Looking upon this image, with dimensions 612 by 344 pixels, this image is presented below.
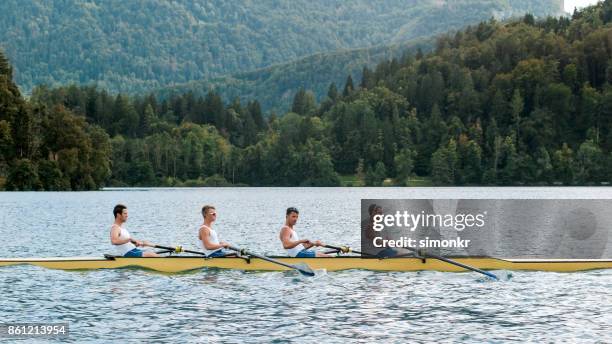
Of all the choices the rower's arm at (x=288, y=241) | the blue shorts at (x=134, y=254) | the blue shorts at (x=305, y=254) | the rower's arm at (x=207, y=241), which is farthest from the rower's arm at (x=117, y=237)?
the blue shorts at (x=305, y=254)

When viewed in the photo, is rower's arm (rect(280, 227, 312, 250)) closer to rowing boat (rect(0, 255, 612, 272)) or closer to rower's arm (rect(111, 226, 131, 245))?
rowing boat (rect(0, 255, 612, 272))

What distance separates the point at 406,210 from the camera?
111 feet

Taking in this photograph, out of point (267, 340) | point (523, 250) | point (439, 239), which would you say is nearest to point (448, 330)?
point (267, 340)

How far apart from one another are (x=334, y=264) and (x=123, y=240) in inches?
318

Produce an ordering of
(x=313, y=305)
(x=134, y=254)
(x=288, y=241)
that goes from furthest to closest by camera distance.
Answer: (x=288, y=241) → (x=134, y=254) → (x=313, y=305)

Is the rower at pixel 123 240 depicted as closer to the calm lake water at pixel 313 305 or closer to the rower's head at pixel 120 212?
the rower's head at pixel 120 212

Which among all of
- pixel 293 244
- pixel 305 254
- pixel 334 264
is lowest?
pixel 334 264

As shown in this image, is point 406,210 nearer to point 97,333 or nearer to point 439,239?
point 439,239

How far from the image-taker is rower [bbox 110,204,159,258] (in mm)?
34219

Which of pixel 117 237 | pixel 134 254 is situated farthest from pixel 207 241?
pixel 117 237

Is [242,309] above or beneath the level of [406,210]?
beneath

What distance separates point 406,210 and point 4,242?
107ft

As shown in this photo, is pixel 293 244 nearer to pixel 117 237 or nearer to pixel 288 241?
pixel 288 241

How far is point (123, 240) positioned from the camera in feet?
115
